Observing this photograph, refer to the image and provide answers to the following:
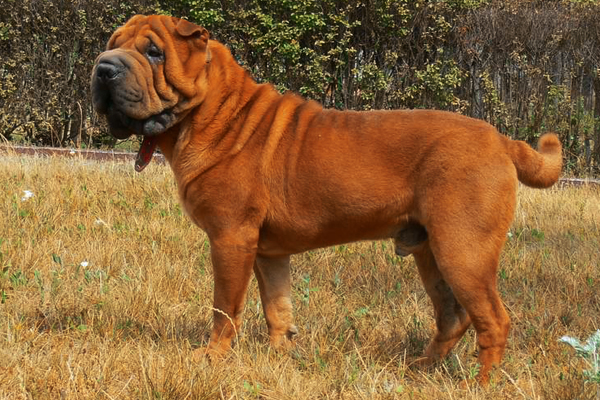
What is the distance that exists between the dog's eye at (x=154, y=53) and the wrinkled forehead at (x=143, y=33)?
2 centimetres

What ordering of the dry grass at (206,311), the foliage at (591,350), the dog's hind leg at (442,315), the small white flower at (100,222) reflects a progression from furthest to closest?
the small white flower at (100,222)
the dog's hind leg at (442,315)
the dry grass at (206,311)
the foliage at (591,350)

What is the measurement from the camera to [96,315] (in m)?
4.57

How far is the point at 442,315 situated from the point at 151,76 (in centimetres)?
188

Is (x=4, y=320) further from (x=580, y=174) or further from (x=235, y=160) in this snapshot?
(x=580, y=174)

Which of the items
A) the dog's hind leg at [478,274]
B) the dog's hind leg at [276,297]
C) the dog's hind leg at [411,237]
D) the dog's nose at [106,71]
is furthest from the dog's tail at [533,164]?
the dog's nose at [106,71]

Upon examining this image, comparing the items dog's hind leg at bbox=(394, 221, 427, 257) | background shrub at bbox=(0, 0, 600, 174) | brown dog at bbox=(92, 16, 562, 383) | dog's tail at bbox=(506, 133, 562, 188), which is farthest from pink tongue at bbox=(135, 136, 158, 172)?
background shrub at bbox=(0, 0, 600, 174)

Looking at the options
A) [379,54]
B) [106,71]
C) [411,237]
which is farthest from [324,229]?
[379,54]

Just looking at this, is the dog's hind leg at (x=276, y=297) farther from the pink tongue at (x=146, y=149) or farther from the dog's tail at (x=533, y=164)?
the dog's tail at (x=533, y=164)

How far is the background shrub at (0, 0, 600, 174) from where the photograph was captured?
1071 cm

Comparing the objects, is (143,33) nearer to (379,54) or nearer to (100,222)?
(100,222)

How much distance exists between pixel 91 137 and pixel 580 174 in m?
6.53

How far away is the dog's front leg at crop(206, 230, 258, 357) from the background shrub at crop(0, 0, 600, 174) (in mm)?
6831

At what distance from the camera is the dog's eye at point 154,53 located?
13.4 ft

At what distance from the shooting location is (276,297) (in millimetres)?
4395
